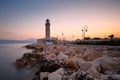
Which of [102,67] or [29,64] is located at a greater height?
[102,67]

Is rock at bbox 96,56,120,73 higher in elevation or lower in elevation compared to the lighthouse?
lower

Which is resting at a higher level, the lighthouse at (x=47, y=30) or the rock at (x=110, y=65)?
the lighthouse at (x=47, y=30)

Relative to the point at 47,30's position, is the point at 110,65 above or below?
below

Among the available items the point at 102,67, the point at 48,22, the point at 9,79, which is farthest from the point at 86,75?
the point at 48,22

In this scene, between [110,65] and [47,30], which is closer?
[110,65]

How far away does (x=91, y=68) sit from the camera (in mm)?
5785

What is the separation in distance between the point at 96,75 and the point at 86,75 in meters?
0.57

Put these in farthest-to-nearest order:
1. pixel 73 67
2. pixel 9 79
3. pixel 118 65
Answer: pixel 9 79 < pixel 73 67 < pixel 118 65

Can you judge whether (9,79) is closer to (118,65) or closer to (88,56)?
(88,56)

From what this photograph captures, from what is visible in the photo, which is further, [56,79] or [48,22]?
[48,22]

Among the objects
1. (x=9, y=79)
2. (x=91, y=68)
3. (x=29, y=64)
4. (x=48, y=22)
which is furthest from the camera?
(x=48, y=22)

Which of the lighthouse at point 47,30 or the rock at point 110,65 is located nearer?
the rock at point 110,65

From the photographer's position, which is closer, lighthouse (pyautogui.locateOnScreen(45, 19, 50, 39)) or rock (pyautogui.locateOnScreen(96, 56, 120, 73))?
rock (pyautogui.locateOnScreen(96, 56, 120, 73))

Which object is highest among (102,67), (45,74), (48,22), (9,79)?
(48,22)
